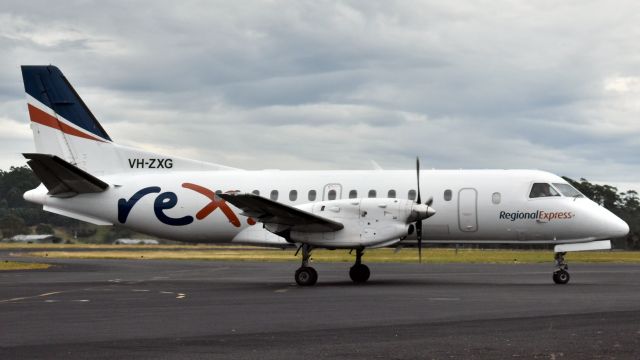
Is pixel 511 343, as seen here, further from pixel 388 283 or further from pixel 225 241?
pixel 225 241

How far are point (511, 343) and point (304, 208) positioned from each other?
51.2 ft

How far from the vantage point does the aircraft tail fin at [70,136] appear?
106ft

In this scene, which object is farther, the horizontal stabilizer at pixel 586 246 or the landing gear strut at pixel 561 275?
the horizontal stabilizer at pixel 586 246

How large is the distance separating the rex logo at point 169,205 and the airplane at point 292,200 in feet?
0.12

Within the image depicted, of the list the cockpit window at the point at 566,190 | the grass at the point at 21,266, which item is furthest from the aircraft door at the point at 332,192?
the grass at the point at 21,266

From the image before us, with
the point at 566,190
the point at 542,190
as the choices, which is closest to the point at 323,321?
the point at 542,190

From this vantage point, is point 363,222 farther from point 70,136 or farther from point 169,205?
point 70,136

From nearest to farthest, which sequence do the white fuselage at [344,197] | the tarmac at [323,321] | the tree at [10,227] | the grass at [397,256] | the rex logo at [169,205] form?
the tarmac at [323,321], the white fuselage at [344,197], the rex logo at [169,205], the grass at [397,256], the tree at [10,227]

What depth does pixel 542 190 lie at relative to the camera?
28.5 meters

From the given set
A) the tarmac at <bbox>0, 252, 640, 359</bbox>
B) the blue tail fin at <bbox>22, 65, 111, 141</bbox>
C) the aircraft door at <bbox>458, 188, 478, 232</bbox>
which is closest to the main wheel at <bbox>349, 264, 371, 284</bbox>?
the tarmac at <bbox>0, 252, 640, 359</bbox>

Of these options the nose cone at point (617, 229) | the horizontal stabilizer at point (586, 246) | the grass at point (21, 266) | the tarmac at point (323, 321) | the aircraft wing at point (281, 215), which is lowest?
the tarmac at point (323, 321)

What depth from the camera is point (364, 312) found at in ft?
57.4

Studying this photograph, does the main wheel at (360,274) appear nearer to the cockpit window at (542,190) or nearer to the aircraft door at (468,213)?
the aircraft door at (468,213)

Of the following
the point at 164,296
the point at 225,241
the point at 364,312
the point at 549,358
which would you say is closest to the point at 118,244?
the point at 225,241
